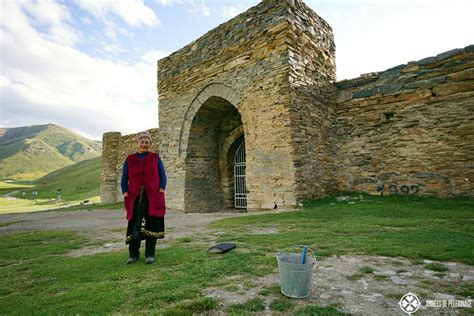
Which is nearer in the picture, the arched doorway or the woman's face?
the woman's face

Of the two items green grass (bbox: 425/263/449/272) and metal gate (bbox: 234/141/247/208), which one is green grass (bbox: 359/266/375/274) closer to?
green grass (bbox: 425/263/449/272)

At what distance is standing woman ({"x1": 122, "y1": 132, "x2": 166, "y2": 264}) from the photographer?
340cm

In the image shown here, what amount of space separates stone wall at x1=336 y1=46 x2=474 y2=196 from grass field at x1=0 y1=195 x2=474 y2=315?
1600 millimetres

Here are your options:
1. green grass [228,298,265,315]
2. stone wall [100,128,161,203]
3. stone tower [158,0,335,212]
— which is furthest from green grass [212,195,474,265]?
stone wall [100,128,161,203]

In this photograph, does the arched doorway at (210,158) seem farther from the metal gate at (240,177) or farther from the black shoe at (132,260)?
the black shoe at (132,260)

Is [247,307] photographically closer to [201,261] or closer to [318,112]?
[201,261]

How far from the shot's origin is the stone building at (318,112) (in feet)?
23.2

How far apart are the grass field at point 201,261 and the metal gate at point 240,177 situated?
5713 millimetres

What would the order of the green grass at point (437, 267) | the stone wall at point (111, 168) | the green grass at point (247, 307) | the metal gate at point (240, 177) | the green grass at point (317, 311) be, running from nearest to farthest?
the green grass at point (317, 311) < the green grass at point (247, 307) < the green grass at point (437, 267) < the metal gate at point (240, 177) < the stone wall at point (111, 168)

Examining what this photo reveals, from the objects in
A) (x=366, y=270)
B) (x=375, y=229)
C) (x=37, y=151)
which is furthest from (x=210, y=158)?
(x=37, y=151)

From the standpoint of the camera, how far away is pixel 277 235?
430 cm

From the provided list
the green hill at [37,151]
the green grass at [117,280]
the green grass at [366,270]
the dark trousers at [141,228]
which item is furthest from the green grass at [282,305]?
the green hill at [37,151]

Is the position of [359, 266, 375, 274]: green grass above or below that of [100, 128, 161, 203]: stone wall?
below

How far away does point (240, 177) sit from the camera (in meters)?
11.6
